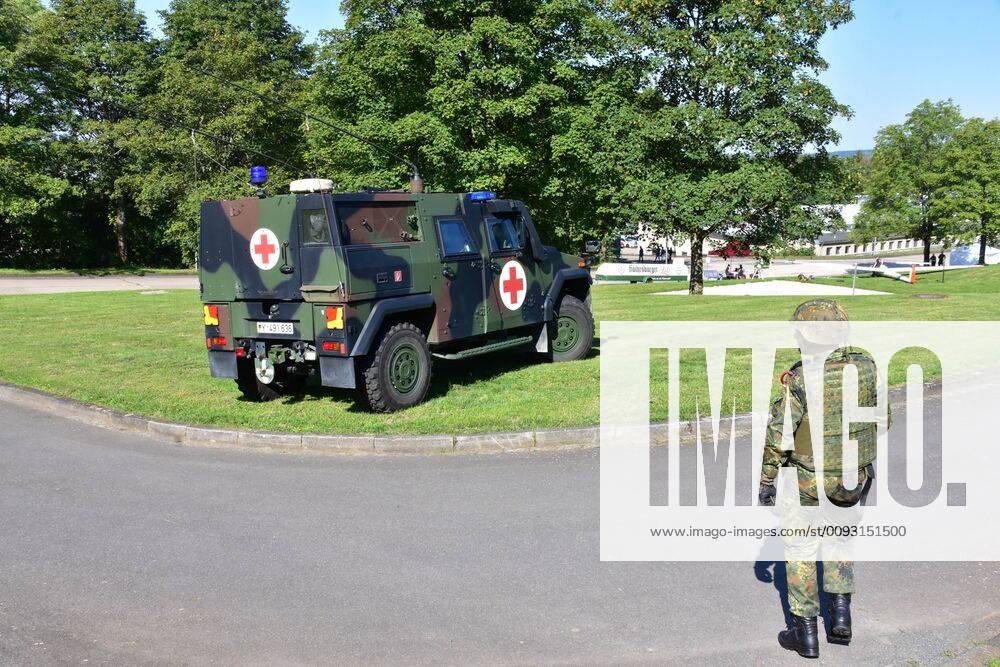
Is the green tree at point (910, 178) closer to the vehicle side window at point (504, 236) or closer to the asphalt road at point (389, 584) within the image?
the vehicle side window at point (504, 236)

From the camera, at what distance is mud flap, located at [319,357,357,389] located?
8.70 meters

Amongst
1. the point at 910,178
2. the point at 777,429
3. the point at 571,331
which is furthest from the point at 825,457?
the point at 910,178

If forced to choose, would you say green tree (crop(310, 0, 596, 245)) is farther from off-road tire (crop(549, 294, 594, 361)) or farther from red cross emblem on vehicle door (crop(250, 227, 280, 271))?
red cross emblem on vehicle door (crop(250, 227, 280, 271))

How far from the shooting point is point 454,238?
32.7 feet

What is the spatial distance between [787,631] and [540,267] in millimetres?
7606

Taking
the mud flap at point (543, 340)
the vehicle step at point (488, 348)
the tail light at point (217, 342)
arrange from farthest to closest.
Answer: the mud flap at point (543, 340), the vehicle step at point (488, 348), the tail light at point (217, 342)

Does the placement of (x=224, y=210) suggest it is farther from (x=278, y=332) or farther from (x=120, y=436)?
(x=120, y=436)

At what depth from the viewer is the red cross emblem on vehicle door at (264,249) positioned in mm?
8938

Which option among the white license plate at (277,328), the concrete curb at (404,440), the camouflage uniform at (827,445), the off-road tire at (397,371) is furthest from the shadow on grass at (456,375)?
the camouflage uniform at (827,445)

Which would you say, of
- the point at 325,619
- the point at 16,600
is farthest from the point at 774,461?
the point at 16,600

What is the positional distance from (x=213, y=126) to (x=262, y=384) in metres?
31.0

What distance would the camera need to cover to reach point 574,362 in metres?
11.9

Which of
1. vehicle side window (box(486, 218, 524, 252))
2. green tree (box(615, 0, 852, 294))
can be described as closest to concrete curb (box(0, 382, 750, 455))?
vehicle side window (box(486, 218, 524, 252))

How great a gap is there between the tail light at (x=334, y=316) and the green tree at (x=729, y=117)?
20487mm
